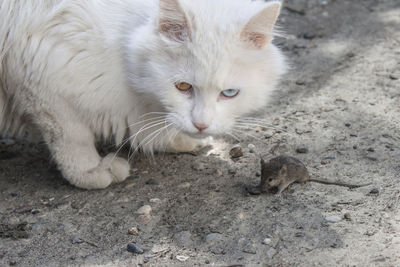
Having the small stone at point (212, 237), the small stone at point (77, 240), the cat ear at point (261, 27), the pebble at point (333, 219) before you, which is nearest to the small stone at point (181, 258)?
the small stone at point (212, 237)

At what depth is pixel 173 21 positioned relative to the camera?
9.06ft

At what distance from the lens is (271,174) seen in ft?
9.94

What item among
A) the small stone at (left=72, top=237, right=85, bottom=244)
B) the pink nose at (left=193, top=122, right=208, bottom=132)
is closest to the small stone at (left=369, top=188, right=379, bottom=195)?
the pink nose at (left=193, top=122, right=208, bottom=132)

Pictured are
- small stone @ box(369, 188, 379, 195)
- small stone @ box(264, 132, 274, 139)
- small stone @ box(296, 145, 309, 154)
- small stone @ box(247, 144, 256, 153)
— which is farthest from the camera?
small stone @ box(264, 132, 274, 139)

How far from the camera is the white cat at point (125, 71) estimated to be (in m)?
2.76

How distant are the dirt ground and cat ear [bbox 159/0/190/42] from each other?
3.09 feet

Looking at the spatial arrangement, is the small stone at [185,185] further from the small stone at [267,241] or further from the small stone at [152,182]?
the small stone at [267,241]

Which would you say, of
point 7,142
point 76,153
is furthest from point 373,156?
point 7,142

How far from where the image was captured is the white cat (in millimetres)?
2764

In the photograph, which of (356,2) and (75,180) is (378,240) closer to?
(75,180)

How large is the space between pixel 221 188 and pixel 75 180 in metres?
0.88

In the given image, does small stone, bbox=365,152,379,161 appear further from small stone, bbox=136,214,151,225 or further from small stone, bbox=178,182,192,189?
small stone, bbox=136,214,151,225

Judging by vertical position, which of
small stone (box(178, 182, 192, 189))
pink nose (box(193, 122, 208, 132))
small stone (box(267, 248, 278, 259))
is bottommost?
small stone (box(178, 182, 192, 189))

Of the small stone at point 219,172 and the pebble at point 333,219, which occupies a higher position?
the pebble at point 333,219
